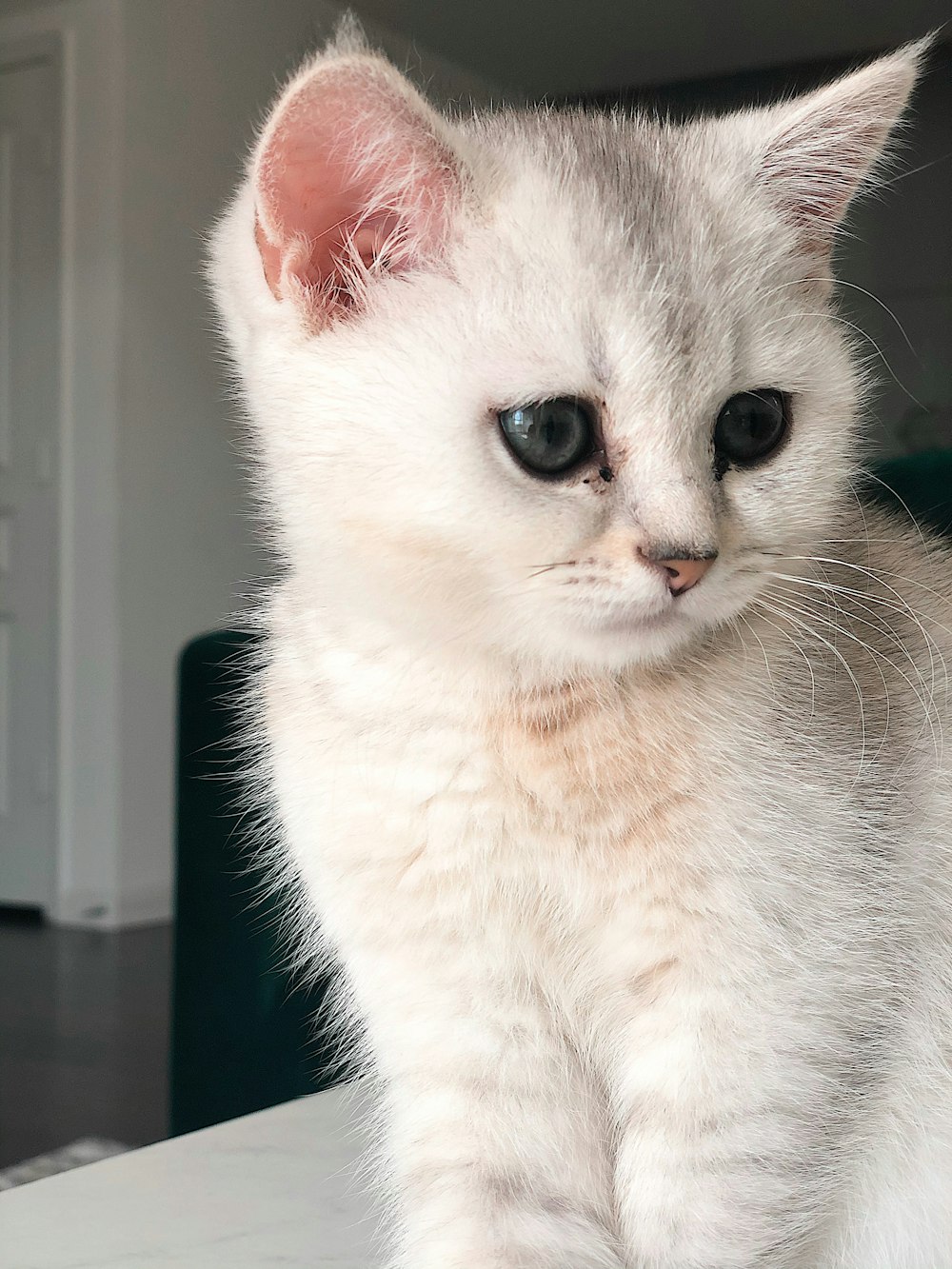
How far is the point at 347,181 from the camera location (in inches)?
23.4

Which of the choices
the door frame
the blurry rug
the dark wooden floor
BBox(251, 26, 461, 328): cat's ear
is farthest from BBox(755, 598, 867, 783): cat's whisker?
the door frame

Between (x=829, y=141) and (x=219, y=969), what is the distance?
110cm

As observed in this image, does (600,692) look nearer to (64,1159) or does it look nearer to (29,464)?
(64,1159)

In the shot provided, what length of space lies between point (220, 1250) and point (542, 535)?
16.0 inches

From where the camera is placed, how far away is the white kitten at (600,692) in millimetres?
562

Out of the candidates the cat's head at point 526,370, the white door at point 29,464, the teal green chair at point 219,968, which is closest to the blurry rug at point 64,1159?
the teal green chair at point 219,968

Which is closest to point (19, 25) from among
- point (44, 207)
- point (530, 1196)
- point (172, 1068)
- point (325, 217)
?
point (44, 207)

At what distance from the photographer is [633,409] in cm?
56

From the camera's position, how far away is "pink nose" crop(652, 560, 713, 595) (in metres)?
0.55

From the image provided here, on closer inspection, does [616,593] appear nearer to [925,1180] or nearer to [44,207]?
[925,1180]

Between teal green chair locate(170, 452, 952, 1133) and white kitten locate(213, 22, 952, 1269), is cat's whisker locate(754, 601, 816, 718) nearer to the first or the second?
white kitten locate(213, 22, 952, 1269)

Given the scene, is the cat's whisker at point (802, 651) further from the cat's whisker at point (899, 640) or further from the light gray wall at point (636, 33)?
the light gray wall at point (636, 33)

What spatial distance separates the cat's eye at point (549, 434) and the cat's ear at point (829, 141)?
8.7 inches

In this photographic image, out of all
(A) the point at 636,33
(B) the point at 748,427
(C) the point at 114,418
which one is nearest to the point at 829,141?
(B) the point at 748,427
